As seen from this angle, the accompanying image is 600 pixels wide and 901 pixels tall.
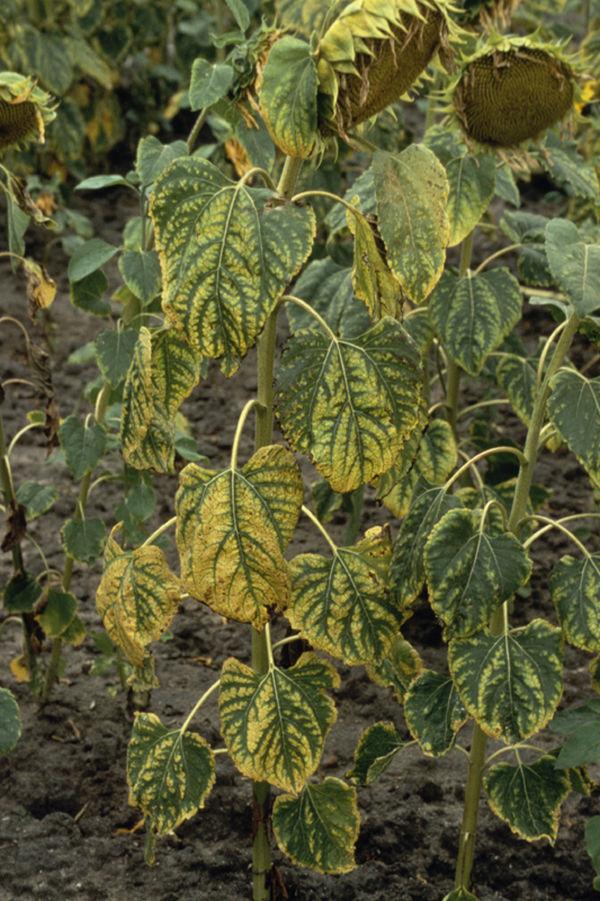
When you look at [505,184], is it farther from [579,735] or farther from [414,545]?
[579,735]

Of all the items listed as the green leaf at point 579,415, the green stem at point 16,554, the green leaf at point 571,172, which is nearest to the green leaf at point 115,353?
the green stem at point 16,554

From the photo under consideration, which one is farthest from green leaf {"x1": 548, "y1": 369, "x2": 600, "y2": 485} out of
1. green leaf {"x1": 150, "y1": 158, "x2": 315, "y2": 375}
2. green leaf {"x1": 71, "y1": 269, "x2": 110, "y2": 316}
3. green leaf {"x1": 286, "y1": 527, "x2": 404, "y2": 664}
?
green leaf {"x1": 71, "y1": 269, "x2": 110, "y2": 316}

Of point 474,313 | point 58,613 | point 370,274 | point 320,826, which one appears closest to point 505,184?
point 474,313

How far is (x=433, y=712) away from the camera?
2.27 metres

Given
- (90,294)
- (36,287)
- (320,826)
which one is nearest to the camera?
(320,826)

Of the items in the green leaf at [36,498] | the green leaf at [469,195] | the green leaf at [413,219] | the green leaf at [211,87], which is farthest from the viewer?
the green leaf at [36,498]

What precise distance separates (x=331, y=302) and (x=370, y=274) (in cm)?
81

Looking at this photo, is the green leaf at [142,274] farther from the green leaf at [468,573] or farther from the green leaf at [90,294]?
the green leaf at [468,573]

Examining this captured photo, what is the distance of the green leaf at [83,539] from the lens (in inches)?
109

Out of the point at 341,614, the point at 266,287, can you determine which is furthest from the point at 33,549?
the point at 266,287

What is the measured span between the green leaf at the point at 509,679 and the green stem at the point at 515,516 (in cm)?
6

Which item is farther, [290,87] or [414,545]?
[414,545]

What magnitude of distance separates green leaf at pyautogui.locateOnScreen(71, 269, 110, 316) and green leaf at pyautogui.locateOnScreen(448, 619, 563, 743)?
1.03 metres

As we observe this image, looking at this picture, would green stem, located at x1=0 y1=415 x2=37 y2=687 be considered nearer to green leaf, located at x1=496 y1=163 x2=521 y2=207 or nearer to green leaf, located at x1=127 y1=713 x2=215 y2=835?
green leaf, located at x1=127 y1=713 x2=215 y2=835
